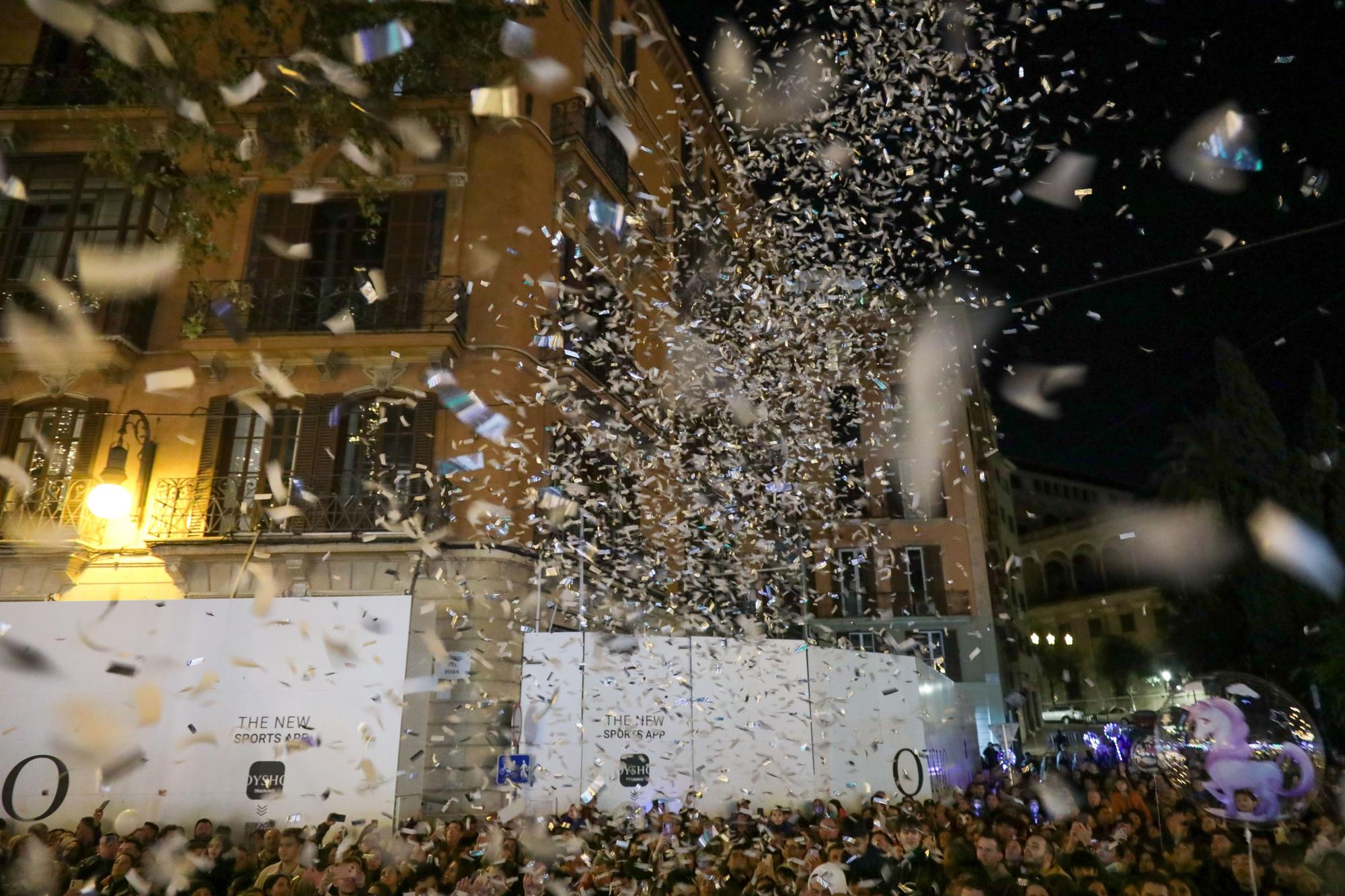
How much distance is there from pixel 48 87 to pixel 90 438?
Answer: 18.2 feet

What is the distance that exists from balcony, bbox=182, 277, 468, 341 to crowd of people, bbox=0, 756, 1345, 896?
24.1ft

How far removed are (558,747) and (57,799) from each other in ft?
13.3

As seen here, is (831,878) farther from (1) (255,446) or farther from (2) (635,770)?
(1) (255,446)

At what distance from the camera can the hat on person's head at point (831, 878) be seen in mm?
5805

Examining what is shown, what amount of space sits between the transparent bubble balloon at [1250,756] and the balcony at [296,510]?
8.99 meters

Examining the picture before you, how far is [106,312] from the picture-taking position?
13.0 m

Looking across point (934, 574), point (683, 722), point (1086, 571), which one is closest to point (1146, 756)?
point (683, 722)

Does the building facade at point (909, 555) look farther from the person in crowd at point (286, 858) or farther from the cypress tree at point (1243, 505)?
the person in crowd at point (286, 858)

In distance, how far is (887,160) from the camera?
864 cm

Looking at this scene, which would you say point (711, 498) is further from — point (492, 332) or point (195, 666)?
point (195, 666)

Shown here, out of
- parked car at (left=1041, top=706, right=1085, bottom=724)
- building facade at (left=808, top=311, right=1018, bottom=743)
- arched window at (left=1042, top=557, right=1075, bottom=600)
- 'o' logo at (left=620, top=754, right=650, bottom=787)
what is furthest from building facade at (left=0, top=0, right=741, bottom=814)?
arched window at (left=1042, top=557, right=1075, bottom=600)

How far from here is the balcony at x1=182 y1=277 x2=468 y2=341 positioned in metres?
12.8

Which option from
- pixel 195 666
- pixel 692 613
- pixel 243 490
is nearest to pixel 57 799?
pixel 195 666

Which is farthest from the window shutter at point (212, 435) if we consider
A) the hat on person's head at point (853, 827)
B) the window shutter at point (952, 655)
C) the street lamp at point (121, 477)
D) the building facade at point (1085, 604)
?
the building facade at point (1085, 604)
